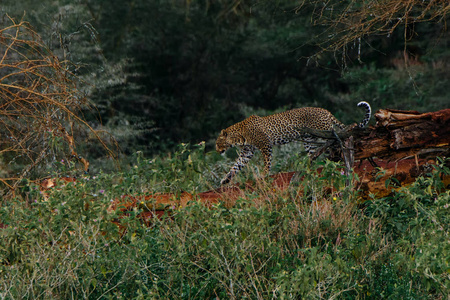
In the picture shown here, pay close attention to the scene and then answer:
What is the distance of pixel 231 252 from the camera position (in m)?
4.76

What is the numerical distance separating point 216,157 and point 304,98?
21.4ft

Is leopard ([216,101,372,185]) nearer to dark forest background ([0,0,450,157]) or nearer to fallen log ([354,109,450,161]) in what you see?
fallen log ([354,109,450,161])

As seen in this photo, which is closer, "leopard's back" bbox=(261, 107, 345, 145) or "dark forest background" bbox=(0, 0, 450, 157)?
"leopard's back" bbox=(261, 107, 345, 145)

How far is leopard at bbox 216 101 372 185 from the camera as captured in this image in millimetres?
10570

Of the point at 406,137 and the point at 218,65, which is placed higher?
the point at 406,137

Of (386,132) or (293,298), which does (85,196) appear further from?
(386,132)

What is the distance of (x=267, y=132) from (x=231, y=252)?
20.1ft

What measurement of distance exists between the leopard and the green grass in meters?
4.31

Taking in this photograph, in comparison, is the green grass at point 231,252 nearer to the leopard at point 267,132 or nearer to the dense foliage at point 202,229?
the dense foliage at point 202,229

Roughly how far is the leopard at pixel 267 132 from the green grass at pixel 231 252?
4.31 m

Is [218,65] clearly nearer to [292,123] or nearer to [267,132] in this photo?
[292,123]

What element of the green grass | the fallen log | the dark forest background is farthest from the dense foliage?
the dark forest background

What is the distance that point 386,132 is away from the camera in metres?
7.00

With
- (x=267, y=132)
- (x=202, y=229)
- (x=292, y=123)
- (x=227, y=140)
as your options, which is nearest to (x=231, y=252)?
(x=202, y=229)
